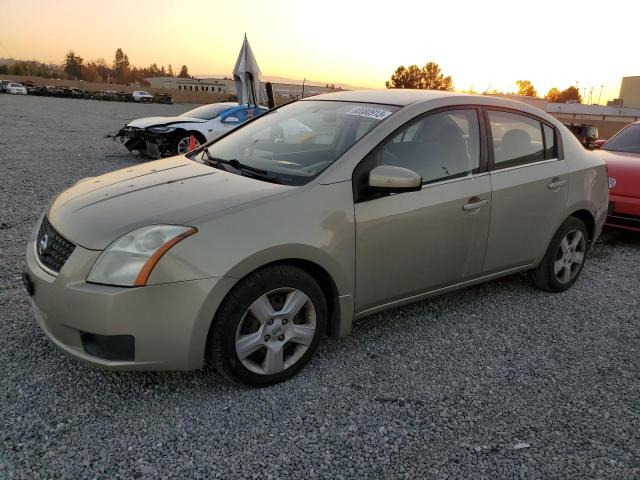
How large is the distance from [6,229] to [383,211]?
15.0ft

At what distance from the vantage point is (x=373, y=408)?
9.32 feet

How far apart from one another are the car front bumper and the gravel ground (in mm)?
326

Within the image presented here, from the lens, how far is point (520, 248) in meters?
4.09

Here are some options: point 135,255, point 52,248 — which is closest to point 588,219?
point 135,255

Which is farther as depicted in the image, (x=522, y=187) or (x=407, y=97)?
(x=522, y=187)

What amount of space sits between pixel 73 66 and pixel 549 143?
6122 inches

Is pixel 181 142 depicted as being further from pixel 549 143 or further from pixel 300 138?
pixel 549 143

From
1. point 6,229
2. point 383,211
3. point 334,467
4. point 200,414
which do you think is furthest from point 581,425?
point 6,229

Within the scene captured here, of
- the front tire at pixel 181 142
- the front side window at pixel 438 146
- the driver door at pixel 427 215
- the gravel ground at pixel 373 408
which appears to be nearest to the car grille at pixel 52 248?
the gravel ground at pixel 373 408

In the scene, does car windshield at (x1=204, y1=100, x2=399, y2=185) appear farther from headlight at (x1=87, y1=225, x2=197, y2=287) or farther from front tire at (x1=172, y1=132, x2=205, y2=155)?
front tire at (x1=172, y1=132, x2=205, y2=155)

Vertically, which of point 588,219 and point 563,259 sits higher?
point 588,219

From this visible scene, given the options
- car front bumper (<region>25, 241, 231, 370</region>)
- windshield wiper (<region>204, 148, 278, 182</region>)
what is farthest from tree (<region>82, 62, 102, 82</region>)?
car front bumper (<region>25, 241, 231, 370</region>)

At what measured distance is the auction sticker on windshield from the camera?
3439 millimetres

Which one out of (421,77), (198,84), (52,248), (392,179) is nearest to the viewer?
(52,248)
